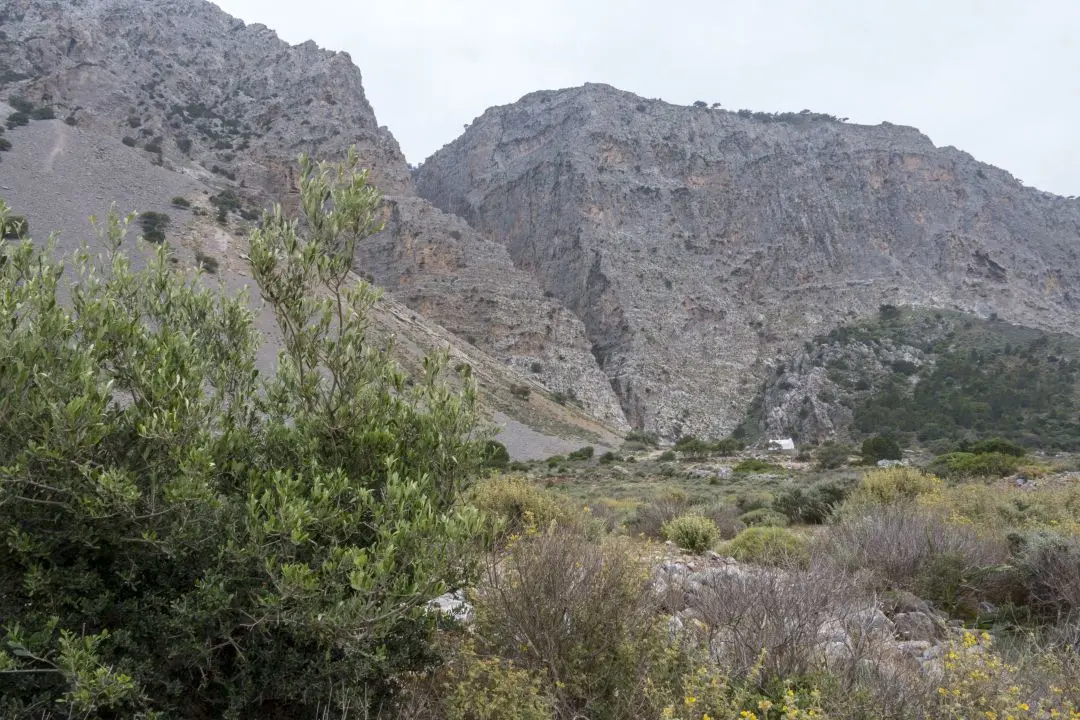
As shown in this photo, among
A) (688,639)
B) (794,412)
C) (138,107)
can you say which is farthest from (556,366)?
(688,639)

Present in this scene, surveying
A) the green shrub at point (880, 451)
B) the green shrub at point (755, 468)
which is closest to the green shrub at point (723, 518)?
the green shrub at point (755, 468)

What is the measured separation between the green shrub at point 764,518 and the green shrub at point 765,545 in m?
2.58

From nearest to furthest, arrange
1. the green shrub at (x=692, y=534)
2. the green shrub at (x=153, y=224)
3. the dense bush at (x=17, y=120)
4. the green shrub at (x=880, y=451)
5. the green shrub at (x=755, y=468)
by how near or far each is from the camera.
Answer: the green shrub at (x=692, y=534) → the green shrub at (x=755, y=468) → the green shrub at (x=880, y=451) → the green shrub at (x=153, y=224) → the dense bush at (x=17, y=120)

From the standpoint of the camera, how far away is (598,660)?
4.01 metres

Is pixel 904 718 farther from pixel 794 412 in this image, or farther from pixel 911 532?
pixel 794 412

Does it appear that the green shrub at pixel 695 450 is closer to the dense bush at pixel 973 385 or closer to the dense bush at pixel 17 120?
the dense bush at pixel 973 385

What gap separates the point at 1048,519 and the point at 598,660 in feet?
28.2

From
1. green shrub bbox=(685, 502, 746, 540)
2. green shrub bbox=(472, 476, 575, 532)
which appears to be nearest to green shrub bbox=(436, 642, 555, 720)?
green shrub bbox=(472, 476, 575, 532)

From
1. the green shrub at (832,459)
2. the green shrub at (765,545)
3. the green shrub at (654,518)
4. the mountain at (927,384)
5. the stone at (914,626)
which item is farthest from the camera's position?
the mountain at (927,384)

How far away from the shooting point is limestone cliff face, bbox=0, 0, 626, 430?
6931 centimetres

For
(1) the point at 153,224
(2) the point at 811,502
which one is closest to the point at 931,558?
(2) the point at 811,502

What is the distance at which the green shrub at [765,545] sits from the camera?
7695 mm

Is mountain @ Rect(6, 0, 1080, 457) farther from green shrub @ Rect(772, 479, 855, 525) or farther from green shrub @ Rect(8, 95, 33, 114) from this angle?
green shrub @ Rect(772, 479, 855, 525)

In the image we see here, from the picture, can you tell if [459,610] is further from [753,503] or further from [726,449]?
[726,449]
